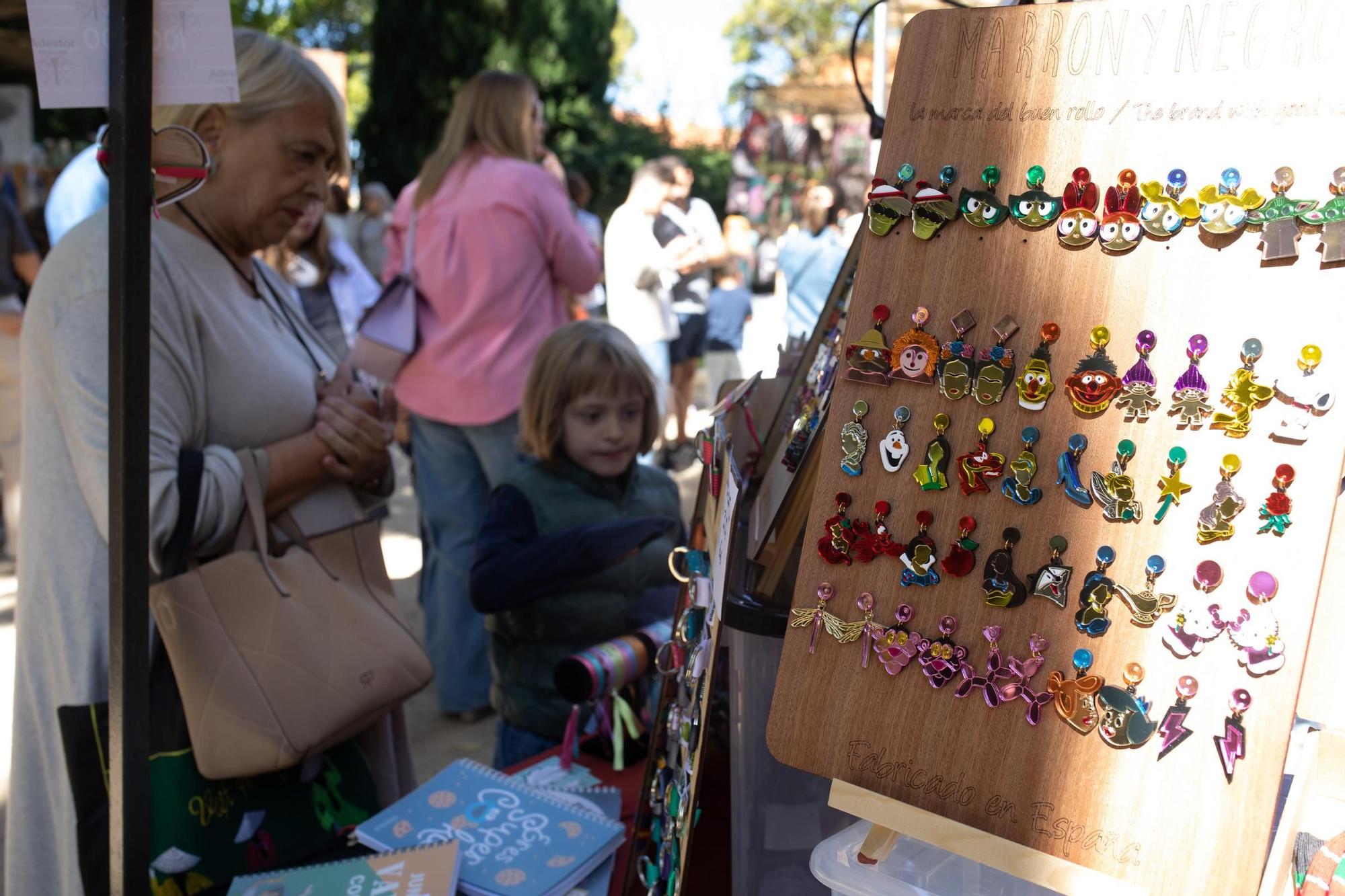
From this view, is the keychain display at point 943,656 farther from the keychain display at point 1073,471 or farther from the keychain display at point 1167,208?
the keychain display at point 1167,208

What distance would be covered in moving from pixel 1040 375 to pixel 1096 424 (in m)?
0.06

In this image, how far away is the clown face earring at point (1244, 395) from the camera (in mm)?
777

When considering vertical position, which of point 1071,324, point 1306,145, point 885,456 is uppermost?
point 1306,145

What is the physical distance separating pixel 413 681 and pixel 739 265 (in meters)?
6.62

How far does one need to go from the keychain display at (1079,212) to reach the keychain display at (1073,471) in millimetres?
149

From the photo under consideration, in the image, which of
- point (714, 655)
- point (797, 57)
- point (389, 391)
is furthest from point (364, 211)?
point (797, 57)

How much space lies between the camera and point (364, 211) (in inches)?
303

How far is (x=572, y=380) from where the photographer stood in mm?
2104

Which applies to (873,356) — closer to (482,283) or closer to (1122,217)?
(1122,217)

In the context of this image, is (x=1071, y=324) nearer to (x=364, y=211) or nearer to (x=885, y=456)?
(x=885, y=456)

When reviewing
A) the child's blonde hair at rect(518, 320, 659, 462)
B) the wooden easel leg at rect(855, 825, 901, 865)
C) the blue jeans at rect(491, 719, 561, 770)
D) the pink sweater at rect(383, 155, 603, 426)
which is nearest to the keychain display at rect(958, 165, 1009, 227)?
the wooden easel leg at rect(855, 825, 901, 865)

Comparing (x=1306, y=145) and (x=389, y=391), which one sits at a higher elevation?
(x=1306, y=145)

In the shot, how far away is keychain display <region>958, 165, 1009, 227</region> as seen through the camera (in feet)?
2.90

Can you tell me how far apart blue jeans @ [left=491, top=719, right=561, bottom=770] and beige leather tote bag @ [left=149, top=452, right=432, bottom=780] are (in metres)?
0.55
